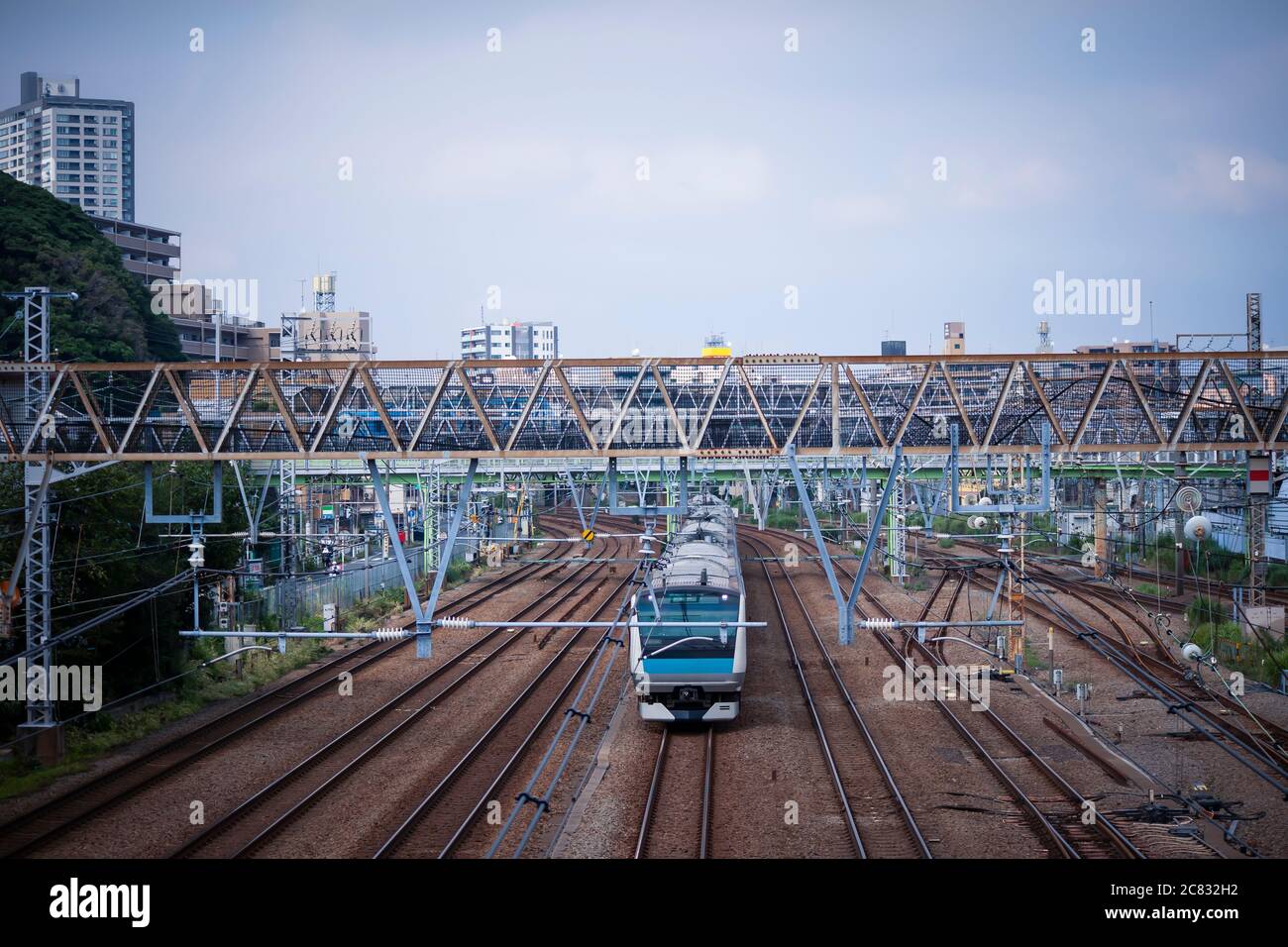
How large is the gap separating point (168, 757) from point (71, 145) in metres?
90.9

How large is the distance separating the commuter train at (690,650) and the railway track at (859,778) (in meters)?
1.61

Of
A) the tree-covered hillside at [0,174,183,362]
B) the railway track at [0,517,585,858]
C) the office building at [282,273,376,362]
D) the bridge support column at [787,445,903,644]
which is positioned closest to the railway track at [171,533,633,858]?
the railway track at [0,517,585,858]

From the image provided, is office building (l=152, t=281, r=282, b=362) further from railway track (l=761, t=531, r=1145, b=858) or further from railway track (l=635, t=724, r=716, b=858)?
railway track (l=761, t=531, r=1145, b=858)

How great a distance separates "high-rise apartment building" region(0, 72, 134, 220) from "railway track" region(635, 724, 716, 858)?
269 feet

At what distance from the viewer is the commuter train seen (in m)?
14.8

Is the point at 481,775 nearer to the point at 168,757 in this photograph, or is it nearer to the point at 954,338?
the point at 168,757

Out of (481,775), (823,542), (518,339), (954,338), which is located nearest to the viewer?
(823,542)

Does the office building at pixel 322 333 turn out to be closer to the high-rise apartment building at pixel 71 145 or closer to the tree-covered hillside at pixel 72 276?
the tree-covered hillside at pixel 72 276

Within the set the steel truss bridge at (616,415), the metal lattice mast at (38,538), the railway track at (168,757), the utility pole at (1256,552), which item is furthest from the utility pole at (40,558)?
the utility pole at (1256,552)

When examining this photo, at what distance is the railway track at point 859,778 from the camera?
10.6m

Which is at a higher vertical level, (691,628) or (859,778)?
(691,628)

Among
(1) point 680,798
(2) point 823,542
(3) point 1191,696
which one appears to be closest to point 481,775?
(1) point 680,798

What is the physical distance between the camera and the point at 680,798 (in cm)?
1226
